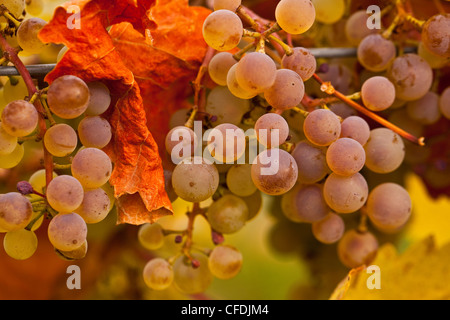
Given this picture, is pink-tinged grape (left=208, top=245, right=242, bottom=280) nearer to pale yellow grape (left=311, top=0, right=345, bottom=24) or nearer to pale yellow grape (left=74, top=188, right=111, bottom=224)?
pale yellow grape (left=74, top=188, right=111, bottom=224)

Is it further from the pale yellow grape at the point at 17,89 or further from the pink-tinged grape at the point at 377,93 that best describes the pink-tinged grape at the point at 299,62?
the pale yellow grape at the point at 17,89

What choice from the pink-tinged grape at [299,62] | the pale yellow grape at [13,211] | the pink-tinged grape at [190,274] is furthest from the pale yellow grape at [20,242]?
the pink-tinged grape at [299,62]

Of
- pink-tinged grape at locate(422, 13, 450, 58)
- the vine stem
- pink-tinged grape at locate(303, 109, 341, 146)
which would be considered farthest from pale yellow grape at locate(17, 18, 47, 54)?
pink-tinged grape at locate(422, 13, 450, 58)

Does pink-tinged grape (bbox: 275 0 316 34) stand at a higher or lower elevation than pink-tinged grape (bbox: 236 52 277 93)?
higher

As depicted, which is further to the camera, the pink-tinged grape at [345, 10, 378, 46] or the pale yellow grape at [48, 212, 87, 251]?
the pink-tinged grape at [345, 10, 378, 46]

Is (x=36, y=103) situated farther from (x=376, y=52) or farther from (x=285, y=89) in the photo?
(x=376, y=52)

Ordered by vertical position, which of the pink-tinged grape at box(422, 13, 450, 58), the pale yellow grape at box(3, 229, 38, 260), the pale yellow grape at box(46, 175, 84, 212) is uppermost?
the pink-tinged grape at box(422, 13, 450, 58)

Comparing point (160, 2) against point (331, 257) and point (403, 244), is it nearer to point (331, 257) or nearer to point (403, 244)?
point (331, 257)
